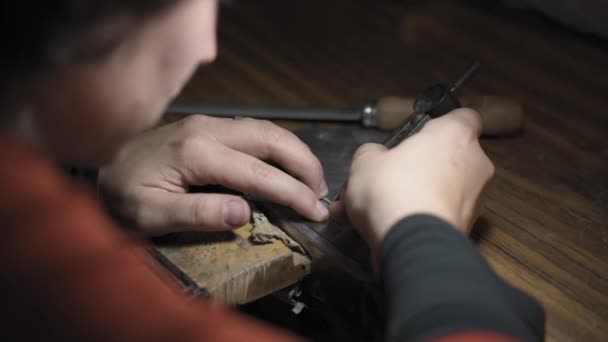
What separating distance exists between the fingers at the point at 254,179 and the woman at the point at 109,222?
63 mm

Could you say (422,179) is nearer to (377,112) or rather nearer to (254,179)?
(254,179)

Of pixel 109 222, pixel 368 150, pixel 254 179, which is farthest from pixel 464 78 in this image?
pixel 109 222

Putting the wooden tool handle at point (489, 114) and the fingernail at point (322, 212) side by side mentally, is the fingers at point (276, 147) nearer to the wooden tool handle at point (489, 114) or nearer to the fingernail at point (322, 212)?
the fingernail at point (322, 212)

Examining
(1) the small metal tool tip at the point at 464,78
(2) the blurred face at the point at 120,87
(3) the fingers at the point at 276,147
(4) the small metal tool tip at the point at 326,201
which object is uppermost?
(2) the blurred face at the point at 120,87

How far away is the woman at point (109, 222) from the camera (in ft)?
1.42

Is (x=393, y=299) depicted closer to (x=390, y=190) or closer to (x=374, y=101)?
(x=390, y=190)

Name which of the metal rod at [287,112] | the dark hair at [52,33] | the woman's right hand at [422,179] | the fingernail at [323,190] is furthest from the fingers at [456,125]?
the dark hair at [52,33]

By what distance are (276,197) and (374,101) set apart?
0.30m

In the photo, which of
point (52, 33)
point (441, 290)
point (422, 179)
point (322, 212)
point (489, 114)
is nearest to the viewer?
point (52, 33)

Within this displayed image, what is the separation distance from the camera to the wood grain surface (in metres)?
0.76

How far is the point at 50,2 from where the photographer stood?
0.40 m

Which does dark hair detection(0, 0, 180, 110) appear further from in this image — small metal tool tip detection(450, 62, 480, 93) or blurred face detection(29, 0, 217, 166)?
small metal tool tip detection(450, 62, 480, 93)

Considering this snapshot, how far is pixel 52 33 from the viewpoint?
41 cm

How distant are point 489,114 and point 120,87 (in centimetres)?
60
